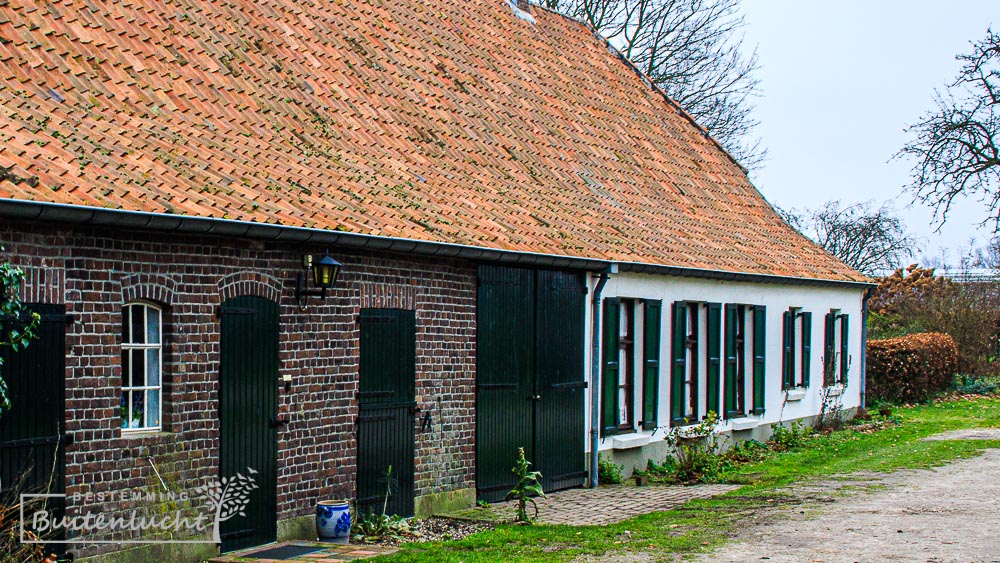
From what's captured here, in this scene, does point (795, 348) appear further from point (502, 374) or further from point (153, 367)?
point (153, 367)

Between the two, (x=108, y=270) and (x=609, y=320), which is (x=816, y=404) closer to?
(x=609, y=320)

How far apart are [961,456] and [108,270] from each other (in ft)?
44.1

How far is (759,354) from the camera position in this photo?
67.2 ft

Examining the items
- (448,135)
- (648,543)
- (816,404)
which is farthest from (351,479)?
(816,404)

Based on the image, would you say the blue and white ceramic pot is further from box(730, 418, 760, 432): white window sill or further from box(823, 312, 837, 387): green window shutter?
box(823, 312, 837, 387): green window shutter

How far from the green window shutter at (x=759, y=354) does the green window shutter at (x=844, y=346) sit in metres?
4.28

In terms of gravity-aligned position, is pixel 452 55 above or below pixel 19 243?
above

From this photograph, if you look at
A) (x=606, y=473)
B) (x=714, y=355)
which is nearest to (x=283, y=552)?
(x=606, y=473)

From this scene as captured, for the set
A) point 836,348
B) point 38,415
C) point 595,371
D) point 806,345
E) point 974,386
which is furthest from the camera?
point 974,386

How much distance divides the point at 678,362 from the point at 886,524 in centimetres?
612

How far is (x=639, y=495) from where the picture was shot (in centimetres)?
1477

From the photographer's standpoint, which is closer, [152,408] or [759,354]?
[152,408]

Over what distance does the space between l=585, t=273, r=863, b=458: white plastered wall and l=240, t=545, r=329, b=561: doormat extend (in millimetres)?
5754

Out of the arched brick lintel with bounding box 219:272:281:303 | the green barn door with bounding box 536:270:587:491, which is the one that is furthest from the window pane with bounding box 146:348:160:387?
the green barn door with bounding box 536:270:587:491
